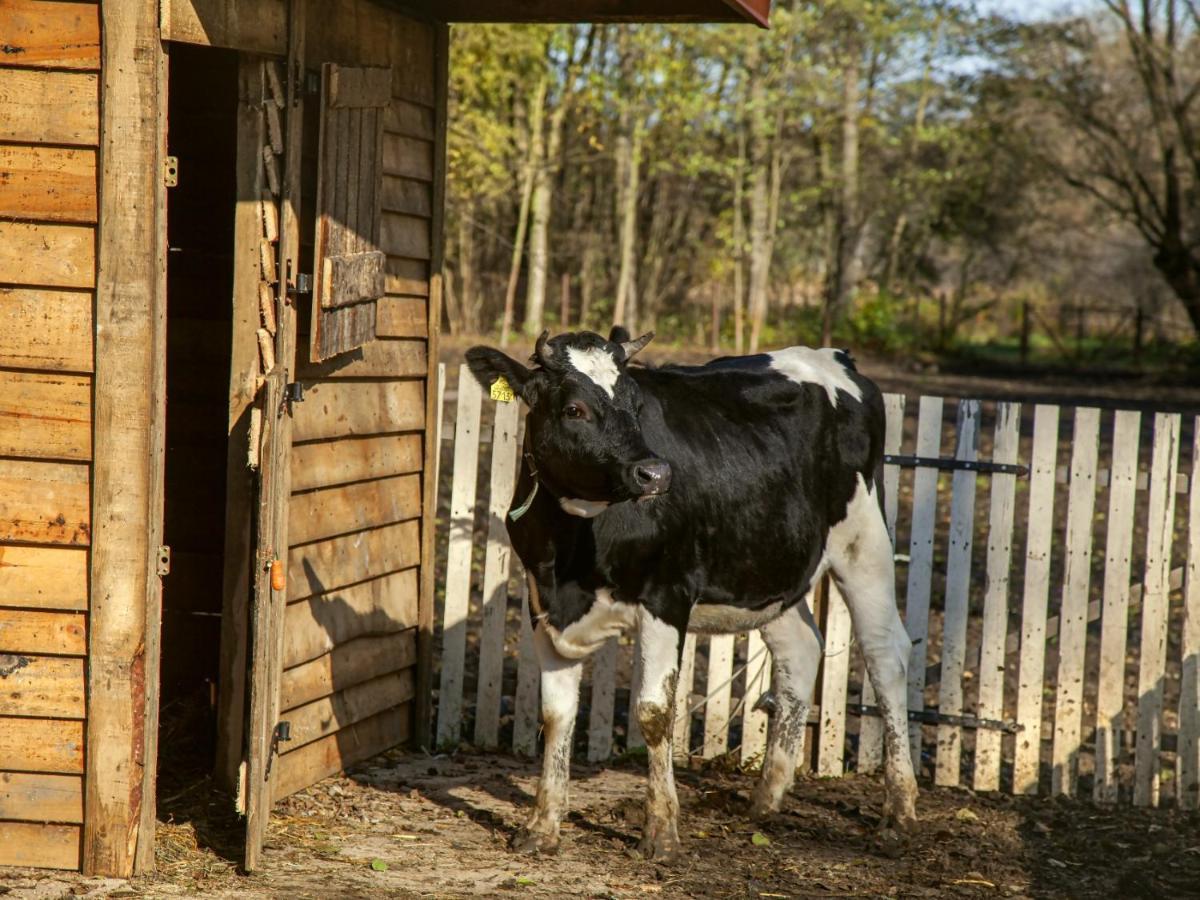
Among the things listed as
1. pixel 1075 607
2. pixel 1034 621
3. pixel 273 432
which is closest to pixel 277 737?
pixel 273 432

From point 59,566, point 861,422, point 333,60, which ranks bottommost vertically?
point 59,566

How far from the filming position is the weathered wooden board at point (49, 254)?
198 inches

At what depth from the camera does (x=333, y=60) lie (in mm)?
6066

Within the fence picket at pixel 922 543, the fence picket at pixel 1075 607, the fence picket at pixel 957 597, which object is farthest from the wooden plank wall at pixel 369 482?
Result: the fence picket at pixel 1075 607

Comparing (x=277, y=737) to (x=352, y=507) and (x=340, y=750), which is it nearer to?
(x=340, y=750)

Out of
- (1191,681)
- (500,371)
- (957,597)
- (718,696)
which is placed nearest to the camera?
(500,371)

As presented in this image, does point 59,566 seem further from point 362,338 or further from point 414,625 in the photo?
point 414,625

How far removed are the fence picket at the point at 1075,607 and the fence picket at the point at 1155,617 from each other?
281 mm

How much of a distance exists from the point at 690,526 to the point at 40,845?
275 centimetres

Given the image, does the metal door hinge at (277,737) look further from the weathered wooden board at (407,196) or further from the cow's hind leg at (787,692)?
the weathered wooden board at (407,196)

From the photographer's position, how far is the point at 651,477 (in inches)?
201

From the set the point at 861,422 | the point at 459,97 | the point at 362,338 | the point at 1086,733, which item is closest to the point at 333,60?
the point at 362,338

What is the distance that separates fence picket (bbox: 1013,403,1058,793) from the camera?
22.8ft

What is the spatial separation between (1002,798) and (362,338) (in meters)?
3.85
